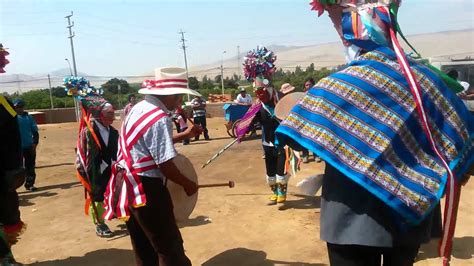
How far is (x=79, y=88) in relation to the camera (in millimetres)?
5770

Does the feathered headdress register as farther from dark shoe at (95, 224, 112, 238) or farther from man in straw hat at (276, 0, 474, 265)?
man in straw hat at (276, 0, 474, 265)

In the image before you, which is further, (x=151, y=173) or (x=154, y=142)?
(x=151, y=173)

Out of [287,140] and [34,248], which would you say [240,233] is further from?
[287,140]

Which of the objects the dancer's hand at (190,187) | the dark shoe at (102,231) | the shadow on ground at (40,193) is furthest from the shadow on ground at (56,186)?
the dancer's hand at (190,187)

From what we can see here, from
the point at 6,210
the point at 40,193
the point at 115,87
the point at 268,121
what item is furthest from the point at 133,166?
the point at 115,87

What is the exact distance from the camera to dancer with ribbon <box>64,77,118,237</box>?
5.41 m

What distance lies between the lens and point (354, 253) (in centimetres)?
194

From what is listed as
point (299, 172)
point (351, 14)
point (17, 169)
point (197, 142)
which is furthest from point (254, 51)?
point (197, 142)

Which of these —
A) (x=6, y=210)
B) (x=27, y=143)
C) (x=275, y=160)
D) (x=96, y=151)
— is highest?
(x=96, y=151)

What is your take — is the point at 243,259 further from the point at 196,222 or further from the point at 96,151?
the point at 96,151

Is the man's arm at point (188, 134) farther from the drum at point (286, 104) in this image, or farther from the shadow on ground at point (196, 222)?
the shadow on ground at point (196, 222)

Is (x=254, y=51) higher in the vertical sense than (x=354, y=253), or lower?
higher

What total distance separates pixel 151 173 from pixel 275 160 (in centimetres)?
368

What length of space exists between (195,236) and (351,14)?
3993 mm
